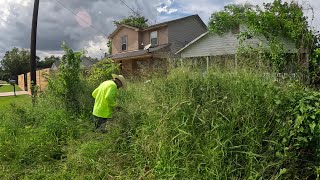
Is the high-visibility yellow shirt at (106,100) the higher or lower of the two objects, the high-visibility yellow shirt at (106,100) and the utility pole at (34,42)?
the lower

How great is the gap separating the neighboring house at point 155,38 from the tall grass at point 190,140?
1852 cm

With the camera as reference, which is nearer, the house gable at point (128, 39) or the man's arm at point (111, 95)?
the man's arm at point (111, 95)

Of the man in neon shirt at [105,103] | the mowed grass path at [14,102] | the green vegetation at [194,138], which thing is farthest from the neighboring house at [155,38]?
the green vegetation at [194,138]

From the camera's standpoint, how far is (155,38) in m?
27.3

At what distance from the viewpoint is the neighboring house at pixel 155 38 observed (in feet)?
83.8

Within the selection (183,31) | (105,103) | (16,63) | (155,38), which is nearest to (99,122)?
(105,103)

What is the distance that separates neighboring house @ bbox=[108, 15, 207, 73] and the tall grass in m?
18.5

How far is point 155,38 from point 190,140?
2391 centimetres

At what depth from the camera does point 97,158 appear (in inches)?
188

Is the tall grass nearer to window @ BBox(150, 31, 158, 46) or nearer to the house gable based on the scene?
window @ BBox(150, 31, 158, 46)

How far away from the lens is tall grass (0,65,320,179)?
3.63m

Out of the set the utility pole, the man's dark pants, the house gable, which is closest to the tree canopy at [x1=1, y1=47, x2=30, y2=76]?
the house gable

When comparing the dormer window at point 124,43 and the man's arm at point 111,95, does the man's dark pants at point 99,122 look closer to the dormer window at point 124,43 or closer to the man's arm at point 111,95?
the man's arm at point 111,95

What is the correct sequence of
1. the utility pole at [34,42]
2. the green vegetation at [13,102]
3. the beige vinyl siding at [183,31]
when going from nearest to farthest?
the green vegetation at [13,102] < the utility pole at [34,42] < the beige vinyl siding at [183,31]
